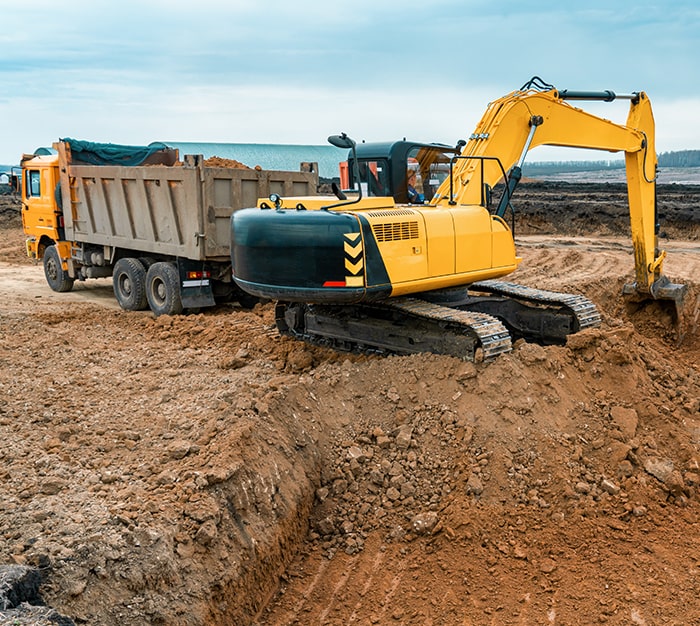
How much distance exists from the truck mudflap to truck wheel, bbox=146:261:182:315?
0.08m

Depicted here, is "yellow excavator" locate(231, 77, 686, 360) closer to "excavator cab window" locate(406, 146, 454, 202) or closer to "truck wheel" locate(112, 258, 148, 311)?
"excavator cab window" locate(406, 146, 454, 202)

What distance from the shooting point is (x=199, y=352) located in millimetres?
8773

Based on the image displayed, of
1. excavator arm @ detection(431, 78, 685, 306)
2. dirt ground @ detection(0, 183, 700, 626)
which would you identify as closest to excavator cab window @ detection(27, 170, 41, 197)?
dirt ground @ detection(0, 183, 700, 626)

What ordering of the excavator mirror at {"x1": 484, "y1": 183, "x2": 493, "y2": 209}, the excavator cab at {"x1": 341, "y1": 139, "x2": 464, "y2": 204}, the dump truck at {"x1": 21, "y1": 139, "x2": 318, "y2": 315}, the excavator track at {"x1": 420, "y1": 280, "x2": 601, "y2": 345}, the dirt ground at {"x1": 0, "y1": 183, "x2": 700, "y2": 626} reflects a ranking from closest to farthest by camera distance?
the dirt ground at {"x1": 0, "y1": 183, "x2": 700, "y2": 626}, the excavator cab at {"x1": 341, "y1": 139, "x2": 464, "y2": 204}, the excavator mirror at {"x1": 484, "y1": 183, "x2": 493, "y2": 209}, the excavator track at {"x1": 420, "y1": 280, "x2": 601, "y2": 345}, the dump truck at {"x1": 21, "y1": 139, "x2": 318, "y2": 315}

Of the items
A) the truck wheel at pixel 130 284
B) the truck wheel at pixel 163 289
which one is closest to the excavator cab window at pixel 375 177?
the truck wheel at pixel 163 289

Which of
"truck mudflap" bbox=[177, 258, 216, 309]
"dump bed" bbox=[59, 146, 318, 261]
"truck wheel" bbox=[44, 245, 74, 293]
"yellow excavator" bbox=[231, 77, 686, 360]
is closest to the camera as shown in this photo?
"yellow excavator" bbox=[231, 77, 686, 360]

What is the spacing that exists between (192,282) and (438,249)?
5130mm

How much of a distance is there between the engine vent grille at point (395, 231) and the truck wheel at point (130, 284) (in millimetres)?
6373

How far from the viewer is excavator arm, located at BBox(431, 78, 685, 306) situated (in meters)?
7.75

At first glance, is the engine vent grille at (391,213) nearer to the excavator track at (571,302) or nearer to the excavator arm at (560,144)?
the excavator arm at (560,144)

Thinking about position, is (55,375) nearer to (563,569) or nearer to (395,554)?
(395,554)

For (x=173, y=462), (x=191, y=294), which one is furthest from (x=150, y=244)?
(x=173, y=462)

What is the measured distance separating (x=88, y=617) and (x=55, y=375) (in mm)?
4082

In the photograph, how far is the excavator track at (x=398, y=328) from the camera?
662cm
